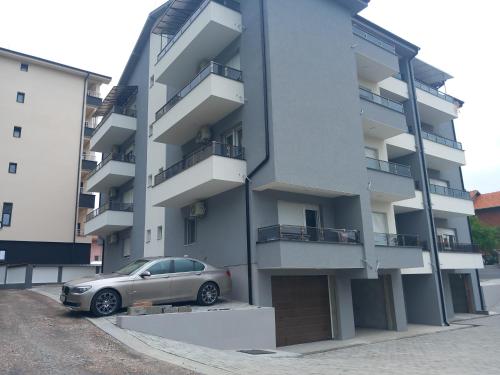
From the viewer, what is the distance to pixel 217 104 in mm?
16422

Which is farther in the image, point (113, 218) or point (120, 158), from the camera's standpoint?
point (120, 158)

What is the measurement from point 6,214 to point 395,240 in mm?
27341

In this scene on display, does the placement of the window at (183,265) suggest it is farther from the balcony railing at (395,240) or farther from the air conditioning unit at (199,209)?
the balcony railing at (395,240)

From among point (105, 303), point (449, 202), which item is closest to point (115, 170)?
point (105, 303)

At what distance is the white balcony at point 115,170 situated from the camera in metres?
24.9

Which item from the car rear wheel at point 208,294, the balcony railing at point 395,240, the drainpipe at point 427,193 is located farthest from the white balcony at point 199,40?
the drainpipe at point 427,193

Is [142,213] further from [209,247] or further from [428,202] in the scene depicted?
[428,202]

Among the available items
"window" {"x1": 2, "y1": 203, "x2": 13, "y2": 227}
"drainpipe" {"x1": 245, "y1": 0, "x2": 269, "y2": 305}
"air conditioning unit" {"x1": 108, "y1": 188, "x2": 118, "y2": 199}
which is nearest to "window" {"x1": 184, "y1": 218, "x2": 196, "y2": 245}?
"drainpipe" {"x1": 245, "y1": 0, "x2": 269, "y2": 305}

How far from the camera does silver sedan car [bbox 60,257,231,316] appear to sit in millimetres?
11875

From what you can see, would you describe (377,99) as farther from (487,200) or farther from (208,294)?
(487,200)

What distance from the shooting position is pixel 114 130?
26.0 metres

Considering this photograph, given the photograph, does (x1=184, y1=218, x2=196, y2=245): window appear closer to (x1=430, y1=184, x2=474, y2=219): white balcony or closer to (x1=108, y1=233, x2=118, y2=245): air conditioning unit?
(x1=108, y1=233, x2=118, y2=245): air conditioning unit

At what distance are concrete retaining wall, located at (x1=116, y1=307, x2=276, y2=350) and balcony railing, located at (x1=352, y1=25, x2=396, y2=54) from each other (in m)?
13.9

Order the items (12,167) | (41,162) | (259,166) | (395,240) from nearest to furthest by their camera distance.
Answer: (259,166) < (395,240) < (12,167) < (41,162)
